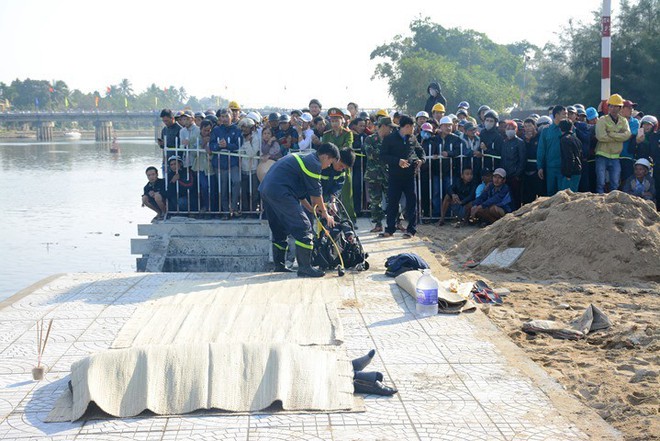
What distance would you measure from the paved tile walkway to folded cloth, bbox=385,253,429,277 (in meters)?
0.61

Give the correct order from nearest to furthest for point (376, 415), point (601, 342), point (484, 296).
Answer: point (376, 415) → point (601, 342) → point (484, 296)

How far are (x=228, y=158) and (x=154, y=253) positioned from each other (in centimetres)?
187

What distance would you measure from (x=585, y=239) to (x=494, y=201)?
289 cm

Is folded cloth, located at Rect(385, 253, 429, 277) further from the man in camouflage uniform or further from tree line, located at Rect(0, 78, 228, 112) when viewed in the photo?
tree line, located at Rect(0, 78, 228, 112)

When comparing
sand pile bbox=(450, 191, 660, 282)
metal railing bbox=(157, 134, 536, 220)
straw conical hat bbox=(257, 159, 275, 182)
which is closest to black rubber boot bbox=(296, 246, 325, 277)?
sand pile bbox=(450, 191, 660, 282)

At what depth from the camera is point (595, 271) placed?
393 inches

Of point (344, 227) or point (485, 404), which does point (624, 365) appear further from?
point (344, 227)

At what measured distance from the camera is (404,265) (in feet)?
29.8

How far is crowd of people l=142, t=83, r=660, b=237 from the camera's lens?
→ 12.4 metres

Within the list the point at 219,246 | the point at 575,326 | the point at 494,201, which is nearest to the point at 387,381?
the point at 575,326

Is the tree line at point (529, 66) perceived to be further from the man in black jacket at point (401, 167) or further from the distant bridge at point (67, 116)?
the distant bridge at point (67, 116)

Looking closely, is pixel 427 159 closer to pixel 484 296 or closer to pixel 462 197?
pixel 462 197

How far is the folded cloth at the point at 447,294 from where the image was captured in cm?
766

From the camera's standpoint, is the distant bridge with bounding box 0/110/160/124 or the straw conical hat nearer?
the straw conical hat
